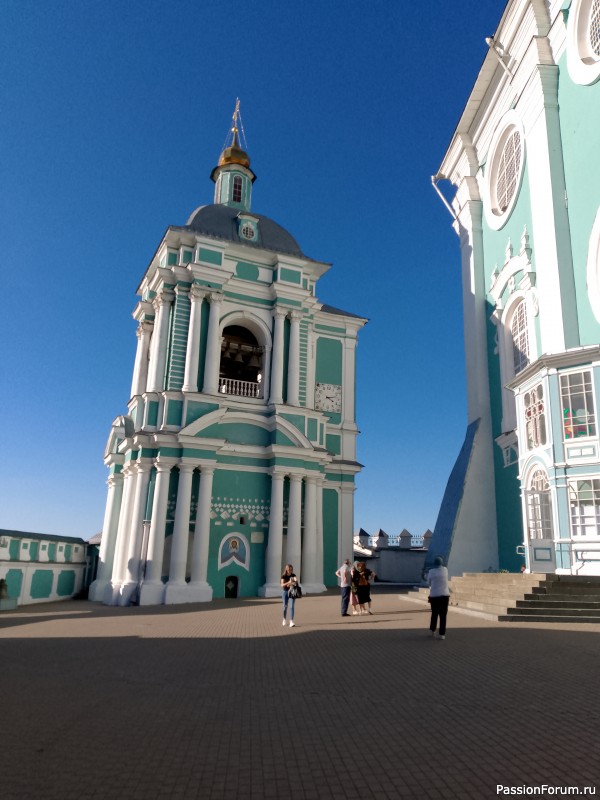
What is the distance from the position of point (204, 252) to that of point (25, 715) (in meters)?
21.7

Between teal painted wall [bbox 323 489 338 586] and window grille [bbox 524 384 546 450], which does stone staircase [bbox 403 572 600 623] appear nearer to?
window grille [bbox 524 384 546 450]

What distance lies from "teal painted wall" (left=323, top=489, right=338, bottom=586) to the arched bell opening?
20.0ft

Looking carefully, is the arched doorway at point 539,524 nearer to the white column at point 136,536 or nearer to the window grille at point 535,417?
the window grille at point 535,417

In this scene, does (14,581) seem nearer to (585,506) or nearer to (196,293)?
(196,293)

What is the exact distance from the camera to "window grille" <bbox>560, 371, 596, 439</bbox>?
14.9 metres

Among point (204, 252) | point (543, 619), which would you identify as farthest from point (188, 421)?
point (543, 619)

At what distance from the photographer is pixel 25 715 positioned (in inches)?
226

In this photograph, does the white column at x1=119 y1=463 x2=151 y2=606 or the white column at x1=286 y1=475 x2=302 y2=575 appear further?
the white column at x1=286 y1=475 x2=302 y2=575

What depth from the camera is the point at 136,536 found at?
22062 mm

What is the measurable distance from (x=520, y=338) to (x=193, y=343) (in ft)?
41.4

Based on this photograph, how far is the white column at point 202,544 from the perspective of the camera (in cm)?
2109

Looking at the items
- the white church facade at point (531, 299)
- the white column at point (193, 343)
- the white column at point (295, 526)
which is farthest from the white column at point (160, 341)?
the white church facade at point (531, 299)

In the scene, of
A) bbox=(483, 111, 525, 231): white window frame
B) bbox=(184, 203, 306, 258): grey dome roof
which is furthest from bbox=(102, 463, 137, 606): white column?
bbox=(483, 111, 525, 231): white window frame

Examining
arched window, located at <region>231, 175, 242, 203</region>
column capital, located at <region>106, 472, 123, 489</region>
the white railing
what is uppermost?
arched window, located at <region>231, 175, 242, 203</region>
